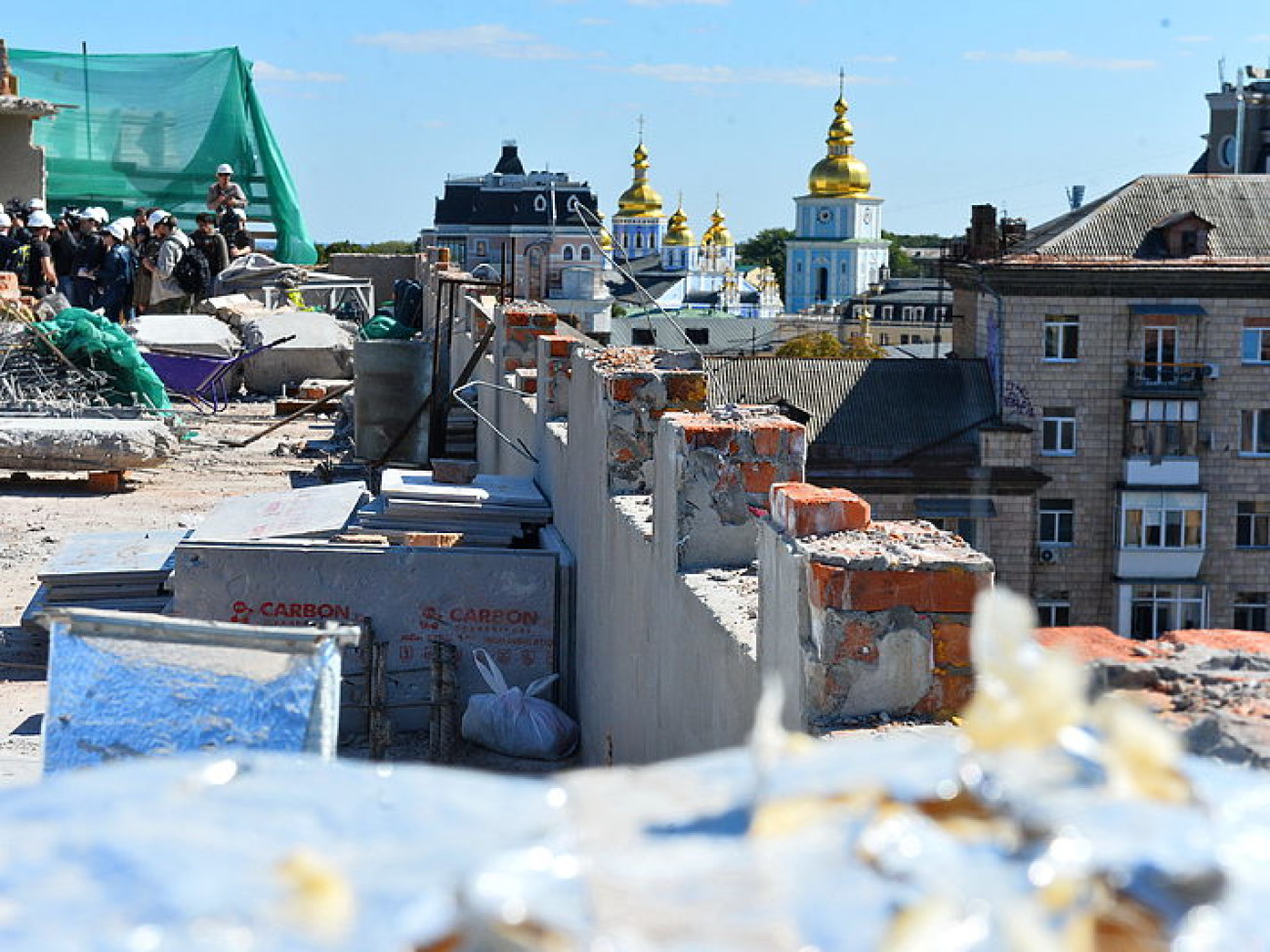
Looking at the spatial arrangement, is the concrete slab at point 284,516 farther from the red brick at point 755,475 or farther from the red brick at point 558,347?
the red brick at point 755,475

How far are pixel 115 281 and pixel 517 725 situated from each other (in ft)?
55.4

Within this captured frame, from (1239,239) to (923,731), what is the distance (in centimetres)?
4198

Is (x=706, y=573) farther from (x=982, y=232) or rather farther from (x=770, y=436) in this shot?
(x=982, y=232)

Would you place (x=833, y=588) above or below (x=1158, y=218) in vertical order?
below

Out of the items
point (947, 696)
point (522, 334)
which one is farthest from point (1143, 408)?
point (947, 696)

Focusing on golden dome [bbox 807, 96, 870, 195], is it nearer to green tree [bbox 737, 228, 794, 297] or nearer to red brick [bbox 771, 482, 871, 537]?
green tree [bbox 737, 228, 794, 297]

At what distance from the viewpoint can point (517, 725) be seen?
8.38 meters

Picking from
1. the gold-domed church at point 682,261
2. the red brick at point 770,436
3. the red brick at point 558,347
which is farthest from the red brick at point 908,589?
the gold-domed church at point 682,261

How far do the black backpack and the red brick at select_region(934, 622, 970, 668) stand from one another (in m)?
21.7

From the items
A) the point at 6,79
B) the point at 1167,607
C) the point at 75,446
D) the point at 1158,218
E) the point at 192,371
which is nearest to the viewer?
the point at 75,446

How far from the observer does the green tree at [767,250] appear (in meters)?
176

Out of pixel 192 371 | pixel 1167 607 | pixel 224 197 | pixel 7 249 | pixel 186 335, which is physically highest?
pixel 224 197

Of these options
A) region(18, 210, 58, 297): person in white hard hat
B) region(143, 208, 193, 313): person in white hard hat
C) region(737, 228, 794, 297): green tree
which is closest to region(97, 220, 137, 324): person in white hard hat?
region(143, 208, 193, 313): person in white hard hat

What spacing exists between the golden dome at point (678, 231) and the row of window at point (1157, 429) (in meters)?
101
